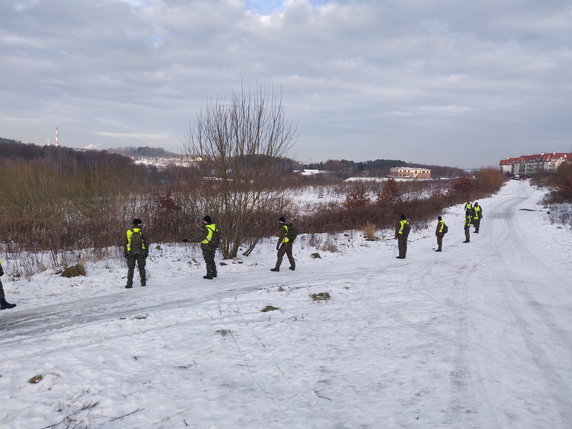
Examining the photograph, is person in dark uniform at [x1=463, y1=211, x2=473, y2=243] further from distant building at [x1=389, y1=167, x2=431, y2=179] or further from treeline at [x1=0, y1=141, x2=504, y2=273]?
distant building at [x1=389, y1=167, x2=431, y2=179]

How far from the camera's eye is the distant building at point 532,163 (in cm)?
12050

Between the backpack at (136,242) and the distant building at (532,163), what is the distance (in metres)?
137

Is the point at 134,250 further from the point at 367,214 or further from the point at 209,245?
the point at 367,214

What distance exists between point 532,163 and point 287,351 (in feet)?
541

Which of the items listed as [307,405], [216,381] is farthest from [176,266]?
[307,405]

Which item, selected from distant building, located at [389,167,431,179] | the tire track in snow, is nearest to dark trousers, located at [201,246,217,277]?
the tire track in snow

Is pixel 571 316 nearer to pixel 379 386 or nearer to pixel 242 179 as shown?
pixel 379 386

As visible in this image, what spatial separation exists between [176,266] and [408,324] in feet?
23.0

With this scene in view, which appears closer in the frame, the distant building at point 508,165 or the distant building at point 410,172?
the distant building at point 410,172

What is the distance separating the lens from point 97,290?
838 centimetres

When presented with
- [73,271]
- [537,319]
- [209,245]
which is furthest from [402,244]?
[73,271]

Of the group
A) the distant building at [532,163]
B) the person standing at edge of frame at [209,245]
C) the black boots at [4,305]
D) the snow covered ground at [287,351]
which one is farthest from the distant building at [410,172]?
the black boots at [4,305]

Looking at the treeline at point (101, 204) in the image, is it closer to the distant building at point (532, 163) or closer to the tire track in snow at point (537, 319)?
the tire track in snow at point (537, 319)

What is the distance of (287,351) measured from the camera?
5.39 metres
